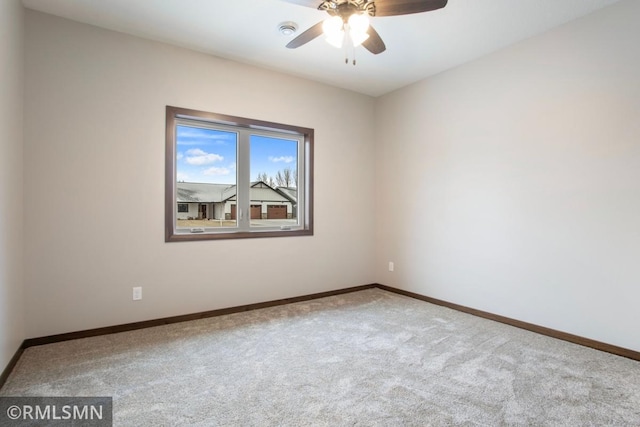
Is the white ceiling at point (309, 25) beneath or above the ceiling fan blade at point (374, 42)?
above

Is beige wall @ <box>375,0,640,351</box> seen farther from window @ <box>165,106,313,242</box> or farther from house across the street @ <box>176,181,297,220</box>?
house across the street @ <box>176,181,297,220</box>

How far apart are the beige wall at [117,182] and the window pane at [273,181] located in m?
0.31

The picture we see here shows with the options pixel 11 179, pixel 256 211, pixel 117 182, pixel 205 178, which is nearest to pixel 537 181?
pixel 256 211

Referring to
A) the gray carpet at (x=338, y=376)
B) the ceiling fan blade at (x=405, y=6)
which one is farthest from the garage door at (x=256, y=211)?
the ceiling fan blade at (x=405, y=6)

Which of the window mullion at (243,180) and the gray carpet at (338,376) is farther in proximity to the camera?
the window mullion at (243,180)

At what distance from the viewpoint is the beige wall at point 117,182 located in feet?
8.80

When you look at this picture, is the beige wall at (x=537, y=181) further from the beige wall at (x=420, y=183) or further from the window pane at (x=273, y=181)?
the window pane at (x=273, y=181)

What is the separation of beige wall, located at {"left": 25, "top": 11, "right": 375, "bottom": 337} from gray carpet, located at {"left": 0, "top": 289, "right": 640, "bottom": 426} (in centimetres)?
36

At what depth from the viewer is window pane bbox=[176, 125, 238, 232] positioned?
11.3 feet

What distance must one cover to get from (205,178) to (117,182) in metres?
0.85

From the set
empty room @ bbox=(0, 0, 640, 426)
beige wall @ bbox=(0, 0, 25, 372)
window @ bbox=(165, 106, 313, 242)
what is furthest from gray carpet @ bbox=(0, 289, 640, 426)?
window @ bbox=(165, 106, 313, 242)

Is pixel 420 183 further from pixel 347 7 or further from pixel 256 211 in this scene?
pixel 347 7

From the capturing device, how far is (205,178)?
141 inches

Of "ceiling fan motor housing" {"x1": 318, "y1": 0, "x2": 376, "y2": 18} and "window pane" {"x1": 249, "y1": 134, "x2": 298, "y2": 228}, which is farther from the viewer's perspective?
"window pane" {"x1": 249, "y1": 134, "x2": 298, "y2": 228}
